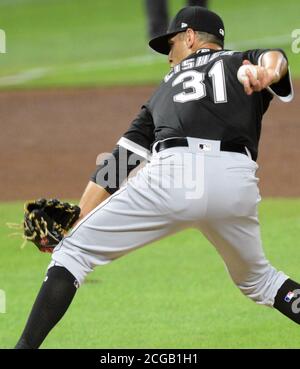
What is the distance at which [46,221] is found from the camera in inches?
195

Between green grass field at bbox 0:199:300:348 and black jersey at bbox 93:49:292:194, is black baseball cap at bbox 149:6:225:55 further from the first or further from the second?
green grass field at bbox 0:199:300:348

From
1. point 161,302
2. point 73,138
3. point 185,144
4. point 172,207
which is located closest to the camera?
point 172,207

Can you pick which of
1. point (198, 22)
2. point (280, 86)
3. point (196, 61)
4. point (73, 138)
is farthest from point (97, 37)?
point (280, 86)

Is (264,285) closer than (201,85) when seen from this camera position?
No

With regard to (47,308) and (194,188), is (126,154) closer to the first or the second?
(194,188)

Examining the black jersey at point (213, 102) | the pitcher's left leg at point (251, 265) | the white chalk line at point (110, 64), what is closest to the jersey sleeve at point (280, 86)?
the black jersey at point (213, 102)

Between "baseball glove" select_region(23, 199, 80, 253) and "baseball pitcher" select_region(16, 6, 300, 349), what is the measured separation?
12 centimetres

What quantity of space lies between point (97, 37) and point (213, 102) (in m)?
17.8

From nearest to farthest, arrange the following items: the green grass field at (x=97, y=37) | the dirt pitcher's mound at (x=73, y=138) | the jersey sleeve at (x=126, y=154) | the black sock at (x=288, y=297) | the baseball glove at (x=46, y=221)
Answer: the baseball glove at (x=46, y=221), the black sock at (x=288, y=297), the jersey sleeve at (x=126, y=154), the dirt pitcher's mound at (x=73, y=138), the green grass field at (x=97, y=37)

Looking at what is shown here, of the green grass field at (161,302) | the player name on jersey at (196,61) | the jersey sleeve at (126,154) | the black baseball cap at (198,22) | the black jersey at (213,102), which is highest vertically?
the black baseball cap at (198,22)

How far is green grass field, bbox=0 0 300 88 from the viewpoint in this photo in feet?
58.2

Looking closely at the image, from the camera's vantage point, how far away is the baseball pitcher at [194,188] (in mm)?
4691

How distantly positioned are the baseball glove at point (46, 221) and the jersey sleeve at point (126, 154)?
286 millimetres

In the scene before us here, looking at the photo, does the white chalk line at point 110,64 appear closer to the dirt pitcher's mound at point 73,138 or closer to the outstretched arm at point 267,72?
the dirt pitcher's mound at point 73,138
